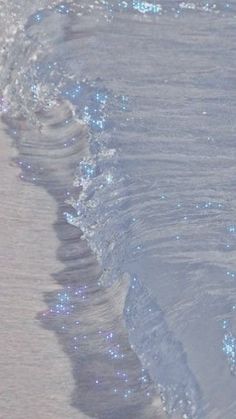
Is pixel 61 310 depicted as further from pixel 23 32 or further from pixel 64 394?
pixel 23 32

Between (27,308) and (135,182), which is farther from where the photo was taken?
(135,182)

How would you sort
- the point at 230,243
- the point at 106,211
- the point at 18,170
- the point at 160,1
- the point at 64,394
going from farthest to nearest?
the point at 160,1 < the point at 18,170 < the point at 106,211 < the point at 230,243 < the point at 64,394

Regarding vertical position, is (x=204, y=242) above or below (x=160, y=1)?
above

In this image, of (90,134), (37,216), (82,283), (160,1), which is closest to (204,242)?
(82,283)
